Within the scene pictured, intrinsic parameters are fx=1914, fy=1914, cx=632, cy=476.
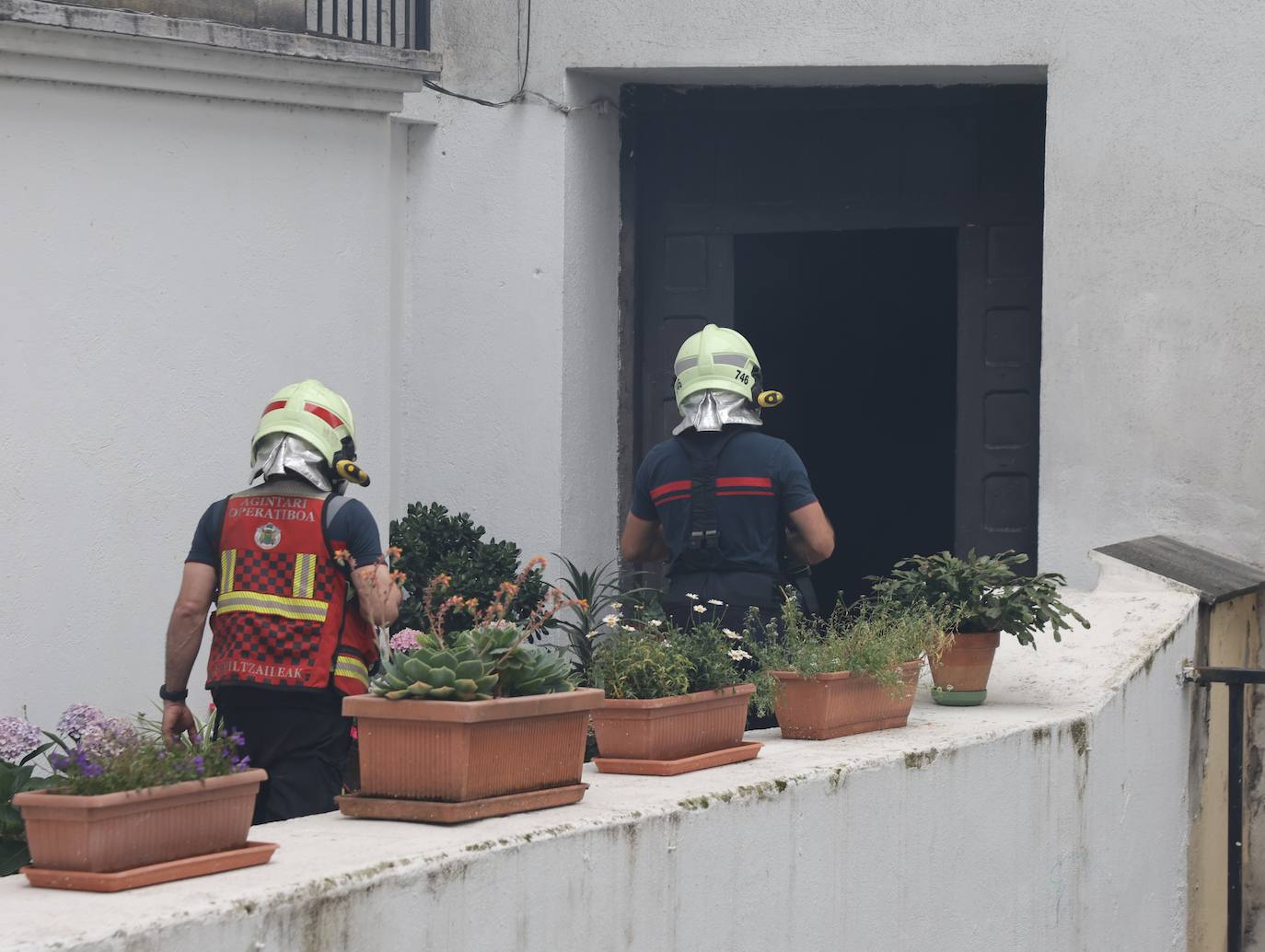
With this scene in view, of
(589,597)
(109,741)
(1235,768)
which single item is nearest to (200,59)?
(589,597)

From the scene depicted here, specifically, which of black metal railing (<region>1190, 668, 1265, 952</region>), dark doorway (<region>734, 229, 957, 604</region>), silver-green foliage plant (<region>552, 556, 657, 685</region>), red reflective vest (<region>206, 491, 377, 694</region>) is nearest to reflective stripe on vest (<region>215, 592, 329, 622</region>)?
red reflective vest (<region>206, 491, 377, 694</region>)

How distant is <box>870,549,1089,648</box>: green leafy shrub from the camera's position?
20.6 ft

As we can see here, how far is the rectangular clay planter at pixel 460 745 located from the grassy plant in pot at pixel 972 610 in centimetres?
234

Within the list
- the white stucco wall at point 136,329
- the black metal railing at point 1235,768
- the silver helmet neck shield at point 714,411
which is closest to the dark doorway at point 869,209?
the white stucco wall at point 136,329

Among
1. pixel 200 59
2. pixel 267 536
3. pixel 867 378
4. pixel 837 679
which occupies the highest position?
pixel 200 59

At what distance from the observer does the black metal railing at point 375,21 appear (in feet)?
27.8

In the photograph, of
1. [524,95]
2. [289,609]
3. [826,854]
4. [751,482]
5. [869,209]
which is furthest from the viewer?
[869,209]

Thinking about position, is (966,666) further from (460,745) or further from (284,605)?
(460,745)

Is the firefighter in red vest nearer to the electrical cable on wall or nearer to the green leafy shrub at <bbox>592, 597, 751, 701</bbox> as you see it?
the green leafy shrub at <bbox>592, 597, 751, 701</bbox>

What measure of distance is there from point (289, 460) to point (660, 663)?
1151 mm

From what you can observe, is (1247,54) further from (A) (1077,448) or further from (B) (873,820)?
(B) (873,820)

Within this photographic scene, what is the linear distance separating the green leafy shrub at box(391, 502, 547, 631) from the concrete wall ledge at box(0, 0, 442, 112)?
186cm

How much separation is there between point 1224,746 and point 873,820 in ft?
11.3

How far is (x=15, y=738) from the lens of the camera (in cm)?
555
